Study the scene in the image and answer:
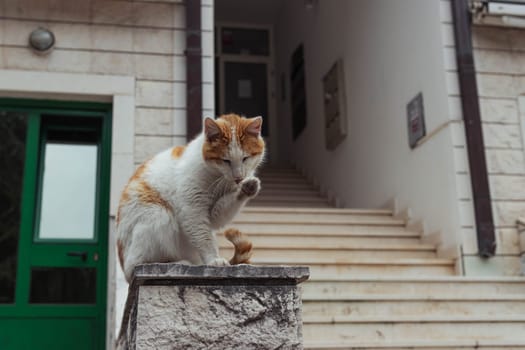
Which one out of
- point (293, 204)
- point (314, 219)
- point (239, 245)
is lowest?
point (239, 245)

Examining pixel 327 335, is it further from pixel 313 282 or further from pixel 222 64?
pixel 222 64

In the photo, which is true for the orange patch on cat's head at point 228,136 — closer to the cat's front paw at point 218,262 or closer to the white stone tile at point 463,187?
the cat's front paw at point 218,262

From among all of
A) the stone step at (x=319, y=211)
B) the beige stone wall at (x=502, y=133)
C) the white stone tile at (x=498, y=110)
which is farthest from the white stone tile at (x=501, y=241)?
the stone step at (x=319, y=211)

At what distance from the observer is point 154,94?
5219mm

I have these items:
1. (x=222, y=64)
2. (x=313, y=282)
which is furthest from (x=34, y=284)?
(x=222, y=64)

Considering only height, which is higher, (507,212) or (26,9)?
(26,9)

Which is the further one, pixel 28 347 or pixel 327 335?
pixel 28 347

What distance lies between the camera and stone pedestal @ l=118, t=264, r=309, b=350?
1.89m

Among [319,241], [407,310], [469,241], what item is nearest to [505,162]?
[469,241]

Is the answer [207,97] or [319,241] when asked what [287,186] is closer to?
[319,241]

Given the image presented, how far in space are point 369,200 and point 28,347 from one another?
3570mm

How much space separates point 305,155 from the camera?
29.9 feet

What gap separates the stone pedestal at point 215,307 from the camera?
189cm

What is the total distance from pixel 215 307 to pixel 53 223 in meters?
3.49
